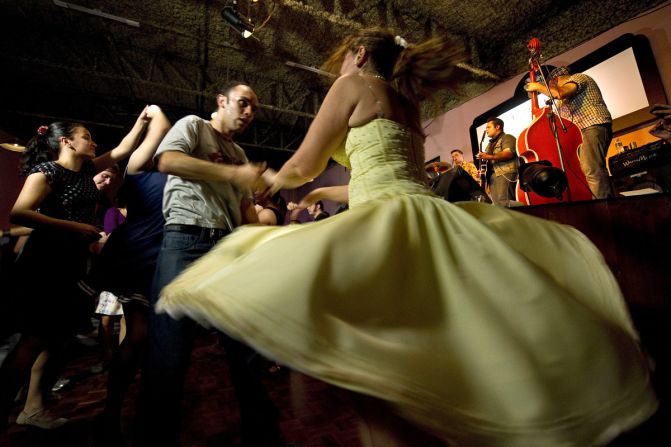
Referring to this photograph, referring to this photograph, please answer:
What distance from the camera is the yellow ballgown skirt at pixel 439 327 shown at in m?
0.51

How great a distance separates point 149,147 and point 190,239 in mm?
584

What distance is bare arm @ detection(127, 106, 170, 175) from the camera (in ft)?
4.96

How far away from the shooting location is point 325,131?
41.1 inches

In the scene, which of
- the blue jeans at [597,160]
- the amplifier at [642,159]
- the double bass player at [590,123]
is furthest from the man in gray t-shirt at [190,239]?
the amplifier at [642,159]

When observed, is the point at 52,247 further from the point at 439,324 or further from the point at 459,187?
the point at 459,187

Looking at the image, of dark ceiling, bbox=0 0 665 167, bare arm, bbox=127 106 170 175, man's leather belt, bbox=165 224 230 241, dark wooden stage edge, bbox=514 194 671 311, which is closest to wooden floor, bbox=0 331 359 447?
man's leather belt, bbox=165 224 230 241

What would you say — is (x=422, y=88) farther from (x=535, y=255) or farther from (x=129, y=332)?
(x=129, y=332)

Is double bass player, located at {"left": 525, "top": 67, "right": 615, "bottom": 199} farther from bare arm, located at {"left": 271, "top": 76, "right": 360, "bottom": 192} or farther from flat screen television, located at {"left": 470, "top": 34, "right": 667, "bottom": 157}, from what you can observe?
bare arm, located at {"left": 271, "top": 76, "right": 360, "bottom": 192}

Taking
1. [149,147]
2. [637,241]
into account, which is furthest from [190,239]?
[637,241]

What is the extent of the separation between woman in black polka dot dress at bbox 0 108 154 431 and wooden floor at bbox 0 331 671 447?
0.20m

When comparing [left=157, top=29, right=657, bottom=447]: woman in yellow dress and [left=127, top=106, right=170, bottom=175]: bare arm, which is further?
[left=127, top=106, right=170, bottom=175]: bare arm

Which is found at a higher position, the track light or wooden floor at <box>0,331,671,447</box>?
the track light

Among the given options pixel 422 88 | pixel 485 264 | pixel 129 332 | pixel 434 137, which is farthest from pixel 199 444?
pixel 434 137

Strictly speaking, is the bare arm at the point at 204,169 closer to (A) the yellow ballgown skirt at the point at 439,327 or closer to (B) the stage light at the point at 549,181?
(A) the yellow ballgown skirt at the point at 439,327
